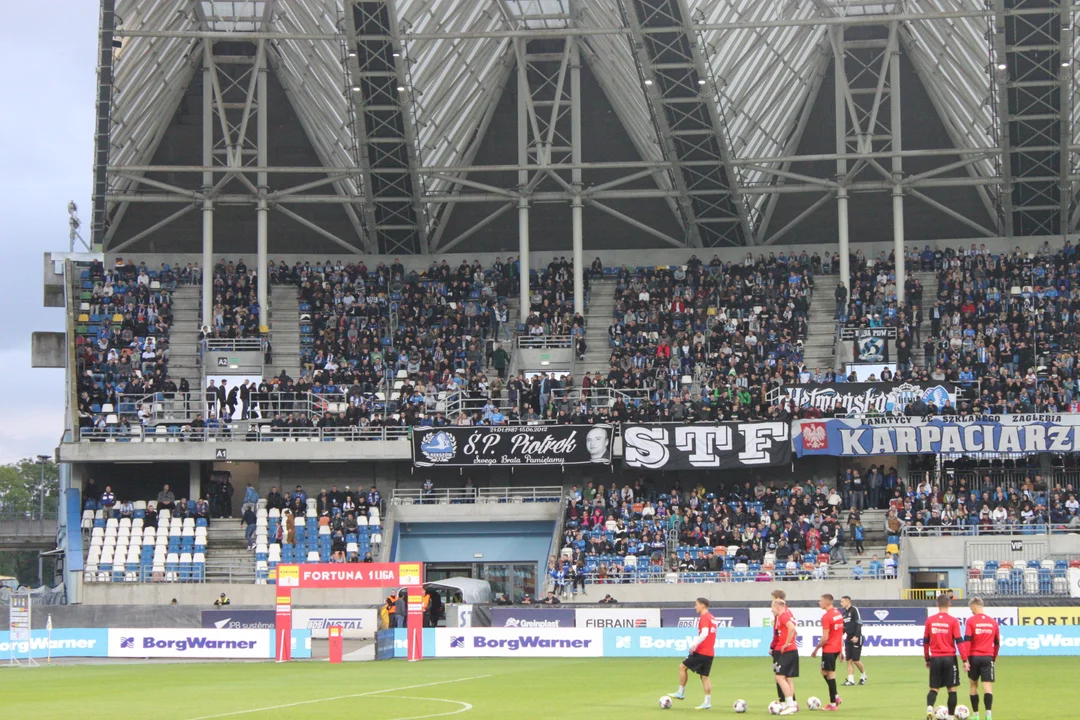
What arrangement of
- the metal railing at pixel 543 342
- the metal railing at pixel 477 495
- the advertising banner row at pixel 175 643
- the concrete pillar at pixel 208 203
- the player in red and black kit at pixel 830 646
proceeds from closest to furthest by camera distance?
the player in red and black kit at pixel 830 646 → the advertising banner row at pixel 175 643 → the metal railing at pixel 477 495 → the concrete pillar at pixel 208 203 → the metal railing at pixel 543 342

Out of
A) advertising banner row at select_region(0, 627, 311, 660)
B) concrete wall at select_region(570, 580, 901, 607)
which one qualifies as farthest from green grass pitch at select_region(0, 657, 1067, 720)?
concrete wall at select_region(570, 580, 901, 607)

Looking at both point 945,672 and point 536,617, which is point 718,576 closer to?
point 536,617

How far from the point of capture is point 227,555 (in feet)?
175

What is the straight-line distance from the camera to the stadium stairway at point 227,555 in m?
52.4

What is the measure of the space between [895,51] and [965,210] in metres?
11.1

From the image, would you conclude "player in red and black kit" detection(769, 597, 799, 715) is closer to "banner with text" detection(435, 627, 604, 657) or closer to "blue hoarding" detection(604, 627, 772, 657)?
"blue hoarding" detection(604, 627, 772, 657)

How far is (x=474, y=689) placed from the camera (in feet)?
90.7

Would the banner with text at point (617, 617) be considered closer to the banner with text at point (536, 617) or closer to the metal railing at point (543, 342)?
the banner with text at point (536, 617)

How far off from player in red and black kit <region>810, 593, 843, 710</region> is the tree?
12534 centimetres

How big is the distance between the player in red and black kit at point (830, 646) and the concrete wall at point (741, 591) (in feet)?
72.8

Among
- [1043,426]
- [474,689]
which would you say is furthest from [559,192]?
[474,689]

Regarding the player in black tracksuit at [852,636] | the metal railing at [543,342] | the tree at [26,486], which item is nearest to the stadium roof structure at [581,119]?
the metal railing at [543,342]

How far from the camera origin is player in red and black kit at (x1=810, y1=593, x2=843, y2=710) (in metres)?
22.7

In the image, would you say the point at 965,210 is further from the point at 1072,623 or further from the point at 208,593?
the point at 208,593
